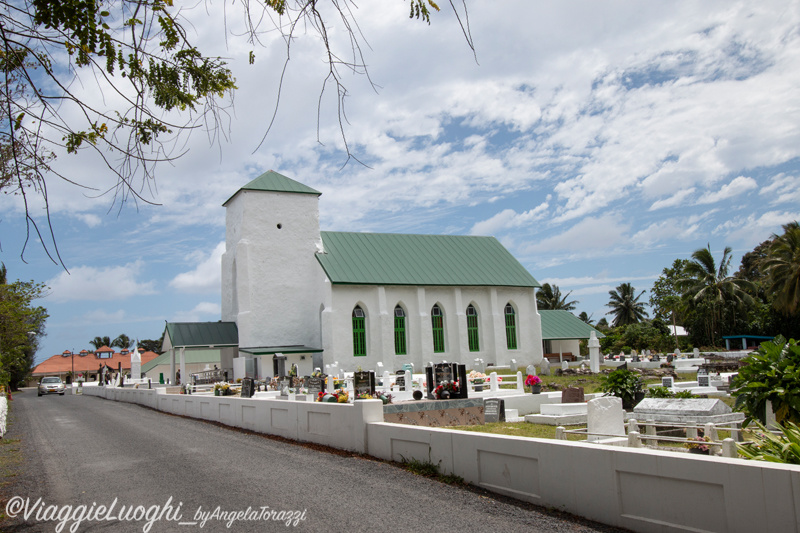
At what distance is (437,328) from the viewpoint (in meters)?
41.6

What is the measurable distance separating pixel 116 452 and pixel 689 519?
1136 centimetres

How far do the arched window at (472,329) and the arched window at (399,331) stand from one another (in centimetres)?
467

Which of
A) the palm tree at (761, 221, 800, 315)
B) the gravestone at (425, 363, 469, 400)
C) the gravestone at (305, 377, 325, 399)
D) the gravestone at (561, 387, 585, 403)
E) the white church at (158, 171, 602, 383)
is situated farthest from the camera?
the palm tree at (761, 221, 800, 315)

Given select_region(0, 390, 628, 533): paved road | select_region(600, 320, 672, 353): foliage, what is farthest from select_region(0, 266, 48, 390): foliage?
select_region(600, 320, 672, 353): foliage

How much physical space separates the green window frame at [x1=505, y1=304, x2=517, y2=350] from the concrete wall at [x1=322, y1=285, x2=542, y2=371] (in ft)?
0.99

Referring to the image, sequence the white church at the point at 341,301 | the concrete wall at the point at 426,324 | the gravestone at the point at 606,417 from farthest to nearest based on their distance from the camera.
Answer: the white church at the point at 341,301
the concrete wall at the point at 426,324
the gravestone at the point at 606,417

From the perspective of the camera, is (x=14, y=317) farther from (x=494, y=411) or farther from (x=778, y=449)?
(x=778, y=449)

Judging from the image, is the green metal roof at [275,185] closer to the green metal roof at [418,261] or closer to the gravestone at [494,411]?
the green metal roof at [418,261]

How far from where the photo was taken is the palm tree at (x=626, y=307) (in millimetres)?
Result: 73750

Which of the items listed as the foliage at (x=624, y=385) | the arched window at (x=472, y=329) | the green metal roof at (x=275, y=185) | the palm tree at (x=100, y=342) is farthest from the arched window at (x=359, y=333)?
the palm tree at (x=100, y=342)

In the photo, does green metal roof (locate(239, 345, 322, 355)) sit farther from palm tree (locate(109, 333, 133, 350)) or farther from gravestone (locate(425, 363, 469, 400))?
palm tree (locate(109, 333, 133, 350))

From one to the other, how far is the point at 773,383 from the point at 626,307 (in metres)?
69.0

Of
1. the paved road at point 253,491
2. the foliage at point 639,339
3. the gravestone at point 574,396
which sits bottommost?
the paved road at point 253,491

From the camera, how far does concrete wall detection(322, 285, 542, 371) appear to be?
37.9 m
